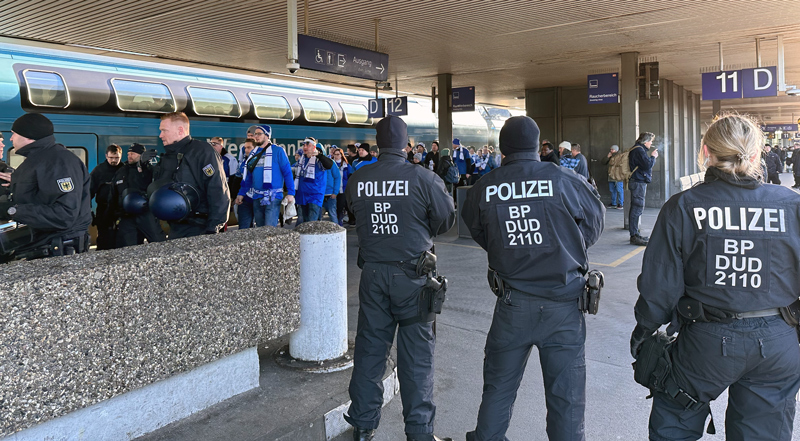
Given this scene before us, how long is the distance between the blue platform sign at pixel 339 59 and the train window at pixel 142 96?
4.21 m

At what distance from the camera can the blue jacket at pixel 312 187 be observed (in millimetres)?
10844

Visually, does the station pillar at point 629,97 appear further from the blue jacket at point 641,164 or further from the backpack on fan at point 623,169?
the blue jacket at point 641,164

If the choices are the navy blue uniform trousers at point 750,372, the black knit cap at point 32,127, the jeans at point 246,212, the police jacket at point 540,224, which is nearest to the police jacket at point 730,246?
the navy blue uniform trousers at point 750,372

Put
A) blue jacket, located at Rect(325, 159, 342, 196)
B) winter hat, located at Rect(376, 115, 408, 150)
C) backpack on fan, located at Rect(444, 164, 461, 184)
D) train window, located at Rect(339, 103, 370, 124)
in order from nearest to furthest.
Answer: winter hat, located at Rect(376, 115, 408, 150)
blue jacket, located at Rect(325, 159, 342, 196)
backpack on fan, located at Rect(444, 164, 461, 184)
train window, located at Rect(339, 103, 370, 124)

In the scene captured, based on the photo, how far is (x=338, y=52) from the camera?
9.16m

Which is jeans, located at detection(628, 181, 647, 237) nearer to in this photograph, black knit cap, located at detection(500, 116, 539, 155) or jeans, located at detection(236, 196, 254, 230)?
jeans, located at detection(236, 196, 254, 230)

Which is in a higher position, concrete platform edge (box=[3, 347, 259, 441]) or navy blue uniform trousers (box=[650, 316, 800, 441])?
navy blue uniform trousers (box=[650, 316, 800, 441])

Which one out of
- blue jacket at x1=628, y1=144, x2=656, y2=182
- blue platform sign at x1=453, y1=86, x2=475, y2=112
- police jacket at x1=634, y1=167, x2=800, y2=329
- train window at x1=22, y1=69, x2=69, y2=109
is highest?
blue platform sign at x1=453, y1=86, x2=475, y2=112

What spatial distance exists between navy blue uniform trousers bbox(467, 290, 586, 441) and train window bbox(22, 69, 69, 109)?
9.32 meters

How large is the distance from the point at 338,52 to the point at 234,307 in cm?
623

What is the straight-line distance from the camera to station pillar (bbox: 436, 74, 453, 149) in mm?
15891

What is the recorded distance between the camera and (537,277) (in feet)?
10.2

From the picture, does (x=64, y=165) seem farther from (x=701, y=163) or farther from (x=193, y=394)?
(x=701, y=163)

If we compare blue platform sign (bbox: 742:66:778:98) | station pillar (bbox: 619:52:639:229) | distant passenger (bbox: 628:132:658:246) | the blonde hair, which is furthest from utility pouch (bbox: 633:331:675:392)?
blue platform sign (bbox: 742:66:778:98)
